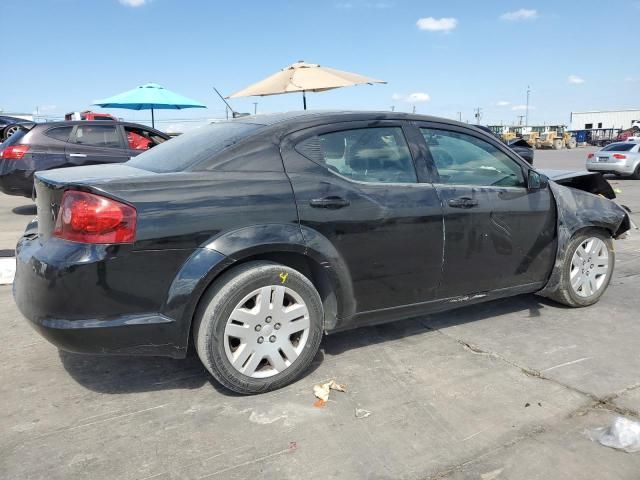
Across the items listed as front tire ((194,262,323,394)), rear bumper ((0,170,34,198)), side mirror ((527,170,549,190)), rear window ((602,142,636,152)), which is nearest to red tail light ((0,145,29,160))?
rear bumper ((0,170,34,198))

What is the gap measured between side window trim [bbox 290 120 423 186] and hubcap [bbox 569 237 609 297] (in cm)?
173

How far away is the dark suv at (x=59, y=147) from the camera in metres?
8.12

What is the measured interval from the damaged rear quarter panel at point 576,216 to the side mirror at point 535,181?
94mm

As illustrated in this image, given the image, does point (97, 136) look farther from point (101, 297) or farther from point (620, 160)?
point (620, 160)

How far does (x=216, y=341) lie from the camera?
9.31 feet

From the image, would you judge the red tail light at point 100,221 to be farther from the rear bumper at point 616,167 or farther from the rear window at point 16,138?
the rear bumper at point 616,167

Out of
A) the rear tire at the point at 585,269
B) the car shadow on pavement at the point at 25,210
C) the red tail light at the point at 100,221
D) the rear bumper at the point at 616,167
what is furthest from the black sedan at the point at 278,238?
the rear bumper at the point at 616,167

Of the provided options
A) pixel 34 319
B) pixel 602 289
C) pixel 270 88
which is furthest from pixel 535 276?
pixel 270 88

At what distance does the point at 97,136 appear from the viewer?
28.2ft

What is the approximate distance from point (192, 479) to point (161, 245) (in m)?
1.08

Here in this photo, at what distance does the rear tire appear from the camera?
14.1 feet

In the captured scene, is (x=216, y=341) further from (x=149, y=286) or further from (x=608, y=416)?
(x=608, y=416)

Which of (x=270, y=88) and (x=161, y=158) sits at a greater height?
(x=270, y=88)

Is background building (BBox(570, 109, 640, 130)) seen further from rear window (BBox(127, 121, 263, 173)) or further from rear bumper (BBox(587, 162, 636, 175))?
rear window (BBox(127, 121, 263, 173))
